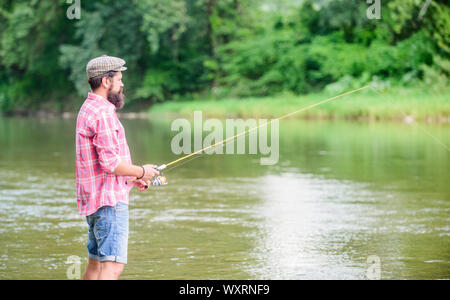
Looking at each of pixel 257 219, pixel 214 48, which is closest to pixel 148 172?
pixel 257 219

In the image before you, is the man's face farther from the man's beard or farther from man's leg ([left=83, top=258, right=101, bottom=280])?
man's leg ([left=83, top=258, right=101, bottom=280])

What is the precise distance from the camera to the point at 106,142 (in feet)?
14.3

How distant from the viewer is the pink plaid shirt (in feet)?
14.3

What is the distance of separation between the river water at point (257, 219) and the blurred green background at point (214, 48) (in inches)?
758

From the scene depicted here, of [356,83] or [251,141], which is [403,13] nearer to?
[356,83]

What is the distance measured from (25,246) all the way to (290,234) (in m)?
2.47

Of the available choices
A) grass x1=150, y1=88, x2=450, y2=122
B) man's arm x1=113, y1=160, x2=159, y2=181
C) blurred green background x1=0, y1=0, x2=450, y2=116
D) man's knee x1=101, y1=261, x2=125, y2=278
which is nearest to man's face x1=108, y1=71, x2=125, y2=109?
man's arm x1=113, y1=160, x2=159, y2=181

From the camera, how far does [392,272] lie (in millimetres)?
5840

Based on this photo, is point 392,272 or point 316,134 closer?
point 392,272

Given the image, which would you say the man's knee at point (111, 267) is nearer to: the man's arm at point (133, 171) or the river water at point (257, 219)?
the man's arm at point (133, 171)

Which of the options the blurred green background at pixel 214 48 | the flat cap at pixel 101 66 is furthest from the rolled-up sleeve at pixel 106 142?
the blurred green background at pixel 214 48

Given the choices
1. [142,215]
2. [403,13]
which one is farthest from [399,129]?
[142,215]

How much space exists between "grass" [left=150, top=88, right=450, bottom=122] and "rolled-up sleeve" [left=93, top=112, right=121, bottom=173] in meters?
16.4

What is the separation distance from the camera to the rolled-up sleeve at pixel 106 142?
14.3 feet
